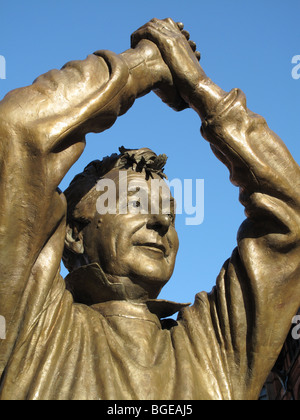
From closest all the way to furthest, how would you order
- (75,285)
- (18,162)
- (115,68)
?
(18,162), (115,68), (75,285)

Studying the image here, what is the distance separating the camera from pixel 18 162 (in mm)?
2547

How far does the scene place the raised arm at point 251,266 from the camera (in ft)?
9.82

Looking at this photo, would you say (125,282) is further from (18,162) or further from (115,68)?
(115,68)

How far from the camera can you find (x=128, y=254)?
3.08 m

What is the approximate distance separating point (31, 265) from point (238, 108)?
143 centimetres

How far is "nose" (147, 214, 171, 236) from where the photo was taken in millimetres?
3186

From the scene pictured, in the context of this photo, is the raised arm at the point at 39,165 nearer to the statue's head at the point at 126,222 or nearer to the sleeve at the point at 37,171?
the sleeve at the point at 37,171

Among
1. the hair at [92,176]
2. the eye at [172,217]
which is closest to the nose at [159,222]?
the eye at [172,217]

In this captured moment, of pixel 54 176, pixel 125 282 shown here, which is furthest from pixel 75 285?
pixel 54 176

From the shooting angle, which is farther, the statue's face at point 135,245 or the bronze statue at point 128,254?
the statue's face at point 135,245

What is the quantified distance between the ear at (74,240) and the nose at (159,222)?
406mm

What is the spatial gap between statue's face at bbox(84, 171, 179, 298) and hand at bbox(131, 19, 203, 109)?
0.61 meters

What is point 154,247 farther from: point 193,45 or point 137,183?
point 193,45

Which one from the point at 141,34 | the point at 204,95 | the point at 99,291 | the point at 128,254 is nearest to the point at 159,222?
the point at 128,254
